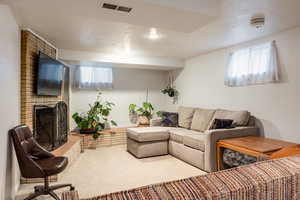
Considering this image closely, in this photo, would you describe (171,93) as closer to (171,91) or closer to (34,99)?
(171,91)

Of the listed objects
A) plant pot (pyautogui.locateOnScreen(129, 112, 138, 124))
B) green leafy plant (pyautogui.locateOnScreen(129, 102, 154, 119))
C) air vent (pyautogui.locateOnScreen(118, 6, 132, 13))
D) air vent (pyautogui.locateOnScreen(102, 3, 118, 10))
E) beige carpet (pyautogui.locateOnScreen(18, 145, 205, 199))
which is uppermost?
air vent (pyautogui.locateOnScreen(102, 3, 118, 10))

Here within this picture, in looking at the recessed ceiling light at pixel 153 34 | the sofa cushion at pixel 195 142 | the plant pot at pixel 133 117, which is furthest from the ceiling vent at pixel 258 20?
the plant pot at pixel 133 117

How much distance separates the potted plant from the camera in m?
5.43

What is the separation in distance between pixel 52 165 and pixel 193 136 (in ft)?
7.56

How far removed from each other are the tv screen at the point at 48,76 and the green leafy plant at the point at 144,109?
7.71 ft

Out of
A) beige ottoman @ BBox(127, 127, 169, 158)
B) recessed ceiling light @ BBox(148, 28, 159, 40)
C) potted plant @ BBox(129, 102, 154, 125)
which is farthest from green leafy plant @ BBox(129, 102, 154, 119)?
recessed ceiling light @ BBox(148, 28, 159, 40)

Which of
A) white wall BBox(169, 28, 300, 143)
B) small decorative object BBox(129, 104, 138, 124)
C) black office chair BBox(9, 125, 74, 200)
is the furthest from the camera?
small decorative object BBox(129, 104, 138, 124)

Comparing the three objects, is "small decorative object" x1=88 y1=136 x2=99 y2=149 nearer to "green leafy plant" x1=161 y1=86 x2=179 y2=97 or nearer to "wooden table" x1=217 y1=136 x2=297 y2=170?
"green leafy plant" x1=161 y1=86 x2=179 y2=97

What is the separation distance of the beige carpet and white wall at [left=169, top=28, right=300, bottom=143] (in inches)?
58.6

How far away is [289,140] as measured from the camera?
291 cm

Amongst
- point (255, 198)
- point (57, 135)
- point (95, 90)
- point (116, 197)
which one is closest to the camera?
point (116, 197)

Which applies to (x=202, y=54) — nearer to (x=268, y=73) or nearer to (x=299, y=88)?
(x=268, y=73)

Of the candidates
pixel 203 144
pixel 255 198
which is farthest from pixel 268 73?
pixel 255 198

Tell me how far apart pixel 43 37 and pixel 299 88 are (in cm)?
419
